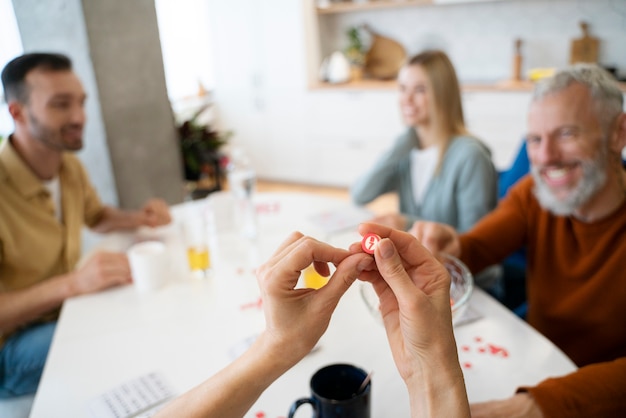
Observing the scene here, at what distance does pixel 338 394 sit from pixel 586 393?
1.58 ft

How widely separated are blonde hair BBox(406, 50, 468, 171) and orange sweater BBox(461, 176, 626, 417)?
580mm

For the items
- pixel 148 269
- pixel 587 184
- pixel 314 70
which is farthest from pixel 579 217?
pixel 314 70

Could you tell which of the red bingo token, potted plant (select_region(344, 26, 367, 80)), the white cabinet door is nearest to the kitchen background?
the white cabinet door

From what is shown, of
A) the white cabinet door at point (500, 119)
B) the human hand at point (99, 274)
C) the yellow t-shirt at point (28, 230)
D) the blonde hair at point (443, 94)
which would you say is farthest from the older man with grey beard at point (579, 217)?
the white cabinet door at point (500, 119)

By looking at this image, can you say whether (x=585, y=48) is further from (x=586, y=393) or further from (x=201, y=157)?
(x=586, y=393)

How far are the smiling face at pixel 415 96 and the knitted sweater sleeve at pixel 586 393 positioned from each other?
1294 millimetres

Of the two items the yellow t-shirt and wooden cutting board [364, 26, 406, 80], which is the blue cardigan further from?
wooden cutting board [364, 26, 406, 80]

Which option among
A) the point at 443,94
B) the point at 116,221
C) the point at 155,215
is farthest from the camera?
the point at 443,94

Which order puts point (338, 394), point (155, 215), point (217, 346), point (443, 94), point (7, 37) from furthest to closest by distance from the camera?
point (7, 37), point (443, 94), point (155, 215), point (217, 346), point (338, 394)

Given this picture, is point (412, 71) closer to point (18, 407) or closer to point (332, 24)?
point (18, 407)

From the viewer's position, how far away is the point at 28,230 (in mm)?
1601

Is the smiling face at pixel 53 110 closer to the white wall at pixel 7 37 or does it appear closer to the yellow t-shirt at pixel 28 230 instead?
the yellow t-shirt at pixel 28 230

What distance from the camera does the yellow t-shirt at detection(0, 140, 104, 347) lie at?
156 cm

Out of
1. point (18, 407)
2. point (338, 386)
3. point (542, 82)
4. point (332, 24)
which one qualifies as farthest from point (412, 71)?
point (332, 24)
